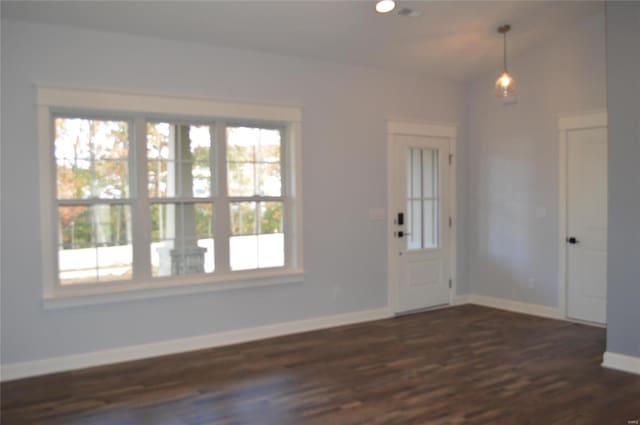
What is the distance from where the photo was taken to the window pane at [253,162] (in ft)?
16.9

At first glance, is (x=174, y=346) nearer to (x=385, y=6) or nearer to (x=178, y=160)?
(x=178, y=160)

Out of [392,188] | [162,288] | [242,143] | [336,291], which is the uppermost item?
[242,143]

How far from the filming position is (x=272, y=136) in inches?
212

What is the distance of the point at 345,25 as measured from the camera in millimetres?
4840

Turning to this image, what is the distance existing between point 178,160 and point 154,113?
48cm

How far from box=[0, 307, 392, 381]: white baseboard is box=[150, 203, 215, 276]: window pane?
65 centimetres

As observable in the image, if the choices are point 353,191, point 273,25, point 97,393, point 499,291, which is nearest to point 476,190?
point 499,291

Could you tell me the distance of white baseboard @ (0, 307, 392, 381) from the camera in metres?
4.11

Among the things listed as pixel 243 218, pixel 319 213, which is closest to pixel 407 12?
pixel 319 213

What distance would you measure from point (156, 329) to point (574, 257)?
14.4 feet

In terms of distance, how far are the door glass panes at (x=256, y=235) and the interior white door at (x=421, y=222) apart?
4.85ft

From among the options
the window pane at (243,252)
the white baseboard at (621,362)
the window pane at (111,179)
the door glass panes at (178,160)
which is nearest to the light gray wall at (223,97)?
the window pane at (243,252)

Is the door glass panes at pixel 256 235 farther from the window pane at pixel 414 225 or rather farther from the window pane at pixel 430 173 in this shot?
the window pane at pixel 430 173

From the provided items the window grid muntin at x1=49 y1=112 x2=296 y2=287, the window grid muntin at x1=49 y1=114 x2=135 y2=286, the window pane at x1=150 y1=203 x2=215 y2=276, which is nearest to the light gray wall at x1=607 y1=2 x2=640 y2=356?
the window grid muntin at x1=49 y1=112 x2=296 y2=287
